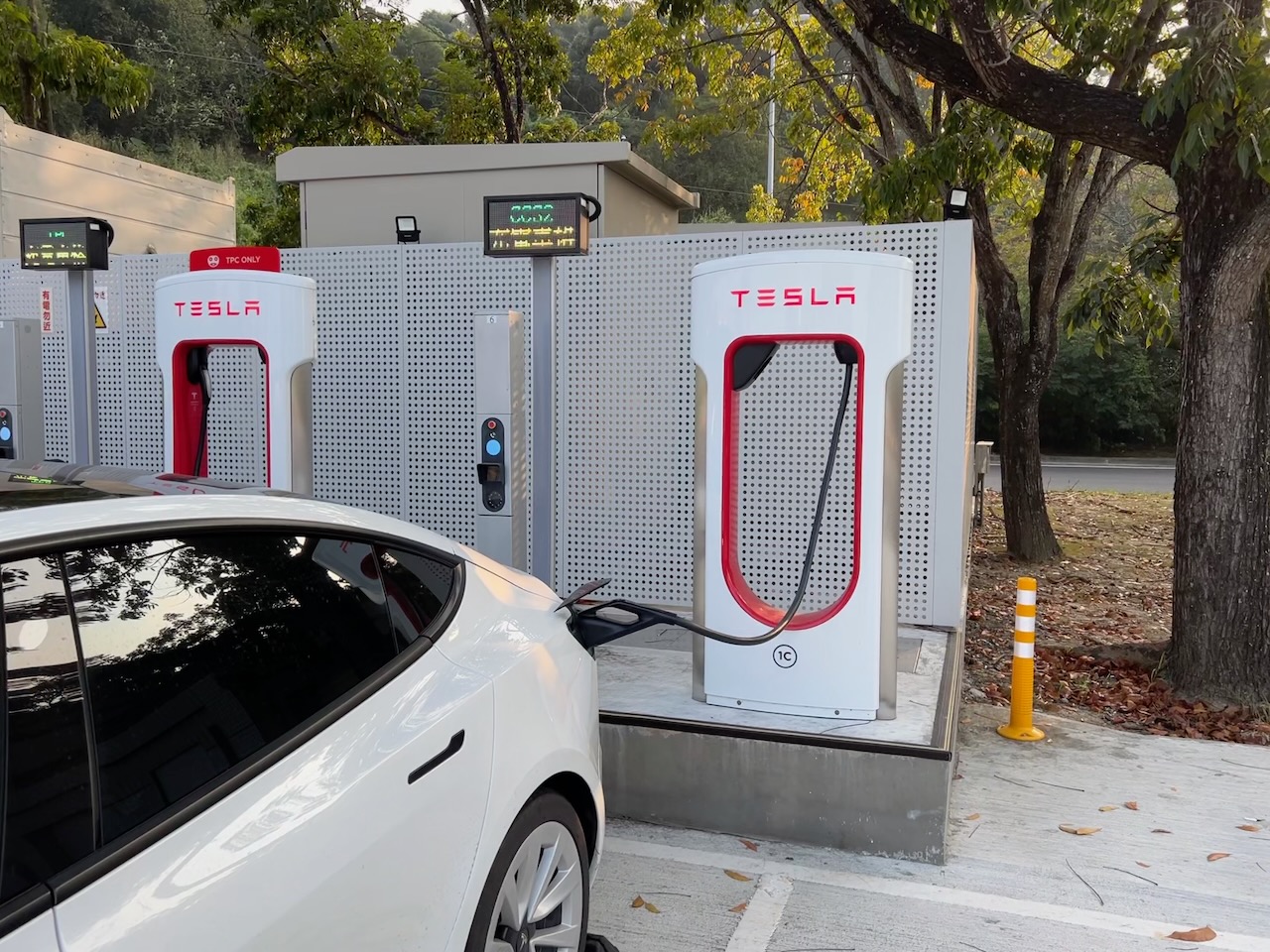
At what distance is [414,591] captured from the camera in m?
2.54

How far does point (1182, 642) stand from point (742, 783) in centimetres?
385

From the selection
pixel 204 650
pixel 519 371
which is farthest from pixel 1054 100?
pixel 204 650

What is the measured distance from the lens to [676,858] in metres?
4.07

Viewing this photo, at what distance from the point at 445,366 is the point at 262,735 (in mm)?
6206

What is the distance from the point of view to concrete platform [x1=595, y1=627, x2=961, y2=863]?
13.3 feet

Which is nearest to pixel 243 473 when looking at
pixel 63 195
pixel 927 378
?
pixel 63 195

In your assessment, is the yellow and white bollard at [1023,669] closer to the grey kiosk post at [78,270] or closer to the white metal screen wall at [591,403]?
the white metal screen wall at [591,403]

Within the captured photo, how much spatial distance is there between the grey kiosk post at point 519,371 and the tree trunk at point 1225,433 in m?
3.71

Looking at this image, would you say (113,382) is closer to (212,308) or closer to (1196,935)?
(212,308)

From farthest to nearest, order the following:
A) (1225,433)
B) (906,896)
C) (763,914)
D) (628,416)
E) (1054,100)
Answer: (628,416) → (1054,100) → (1225,433) → (906,896) → (763,914)

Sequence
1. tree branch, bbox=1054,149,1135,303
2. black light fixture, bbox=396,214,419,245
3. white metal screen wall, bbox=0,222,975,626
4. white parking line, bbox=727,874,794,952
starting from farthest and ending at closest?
1. tree branch, bbox=1054,149,1135,303
2. black light fixture, bbox=396,214,419,245
3. white metal screen wall, bbox=0,222,975,626
4. white parking line, bbox=727,874,794,952

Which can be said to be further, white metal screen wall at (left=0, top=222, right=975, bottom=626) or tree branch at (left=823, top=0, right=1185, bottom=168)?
white metal screen wall at (left=0, top=222, right=975, bottom=626)

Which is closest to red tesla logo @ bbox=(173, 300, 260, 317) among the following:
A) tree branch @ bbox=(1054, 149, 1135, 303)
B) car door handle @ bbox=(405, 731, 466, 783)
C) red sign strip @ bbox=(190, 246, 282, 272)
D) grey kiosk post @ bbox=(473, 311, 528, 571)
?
red sign strip @ bbox=(190, 246, 282, 272)

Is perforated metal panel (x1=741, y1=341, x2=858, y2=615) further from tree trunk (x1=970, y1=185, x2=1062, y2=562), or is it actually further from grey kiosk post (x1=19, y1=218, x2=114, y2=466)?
tree trunk (x1=970, y1=185, x2=1062, y2=562)
